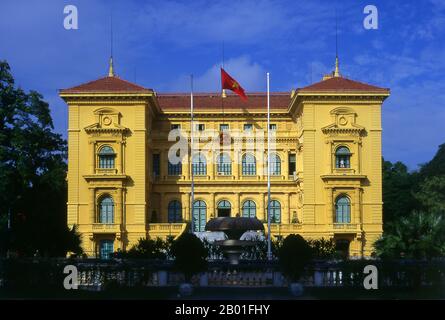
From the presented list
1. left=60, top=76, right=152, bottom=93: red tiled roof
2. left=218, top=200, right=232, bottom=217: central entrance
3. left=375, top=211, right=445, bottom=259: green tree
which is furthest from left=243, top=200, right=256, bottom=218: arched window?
left=375, top=211, right=445, bottom=259: green tree

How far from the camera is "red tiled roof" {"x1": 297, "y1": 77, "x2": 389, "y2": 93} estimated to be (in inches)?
1870

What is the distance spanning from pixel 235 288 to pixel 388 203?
38.8 metres

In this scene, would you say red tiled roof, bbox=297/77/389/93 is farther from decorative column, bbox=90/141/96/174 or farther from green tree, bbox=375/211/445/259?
green tree, bbox=375/211/445/259

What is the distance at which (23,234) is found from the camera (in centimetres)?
2914

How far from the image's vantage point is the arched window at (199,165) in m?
52.8

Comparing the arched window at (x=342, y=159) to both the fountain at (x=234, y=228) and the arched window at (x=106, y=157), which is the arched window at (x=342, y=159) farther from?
the fountain at (x=234, y=228)

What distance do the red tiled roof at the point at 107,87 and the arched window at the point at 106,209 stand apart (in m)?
7.10

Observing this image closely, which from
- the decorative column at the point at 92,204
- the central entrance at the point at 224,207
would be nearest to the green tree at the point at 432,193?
the central entrance at the point at 224,207

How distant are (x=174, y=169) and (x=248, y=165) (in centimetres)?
537

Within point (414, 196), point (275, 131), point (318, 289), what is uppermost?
point (275, 131)

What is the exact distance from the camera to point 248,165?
53.0m

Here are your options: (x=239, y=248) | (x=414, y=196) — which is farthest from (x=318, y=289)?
(x=414, y=196)

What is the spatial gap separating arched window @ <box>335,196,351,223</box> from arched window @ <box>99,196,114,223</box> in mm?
14639
